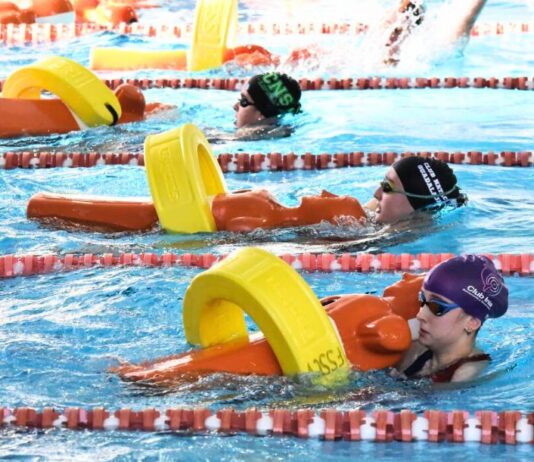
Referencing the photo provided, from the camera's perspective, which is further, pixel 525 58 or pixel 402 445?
pixel 525 58

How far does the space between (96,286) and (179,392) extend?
4.24 feet

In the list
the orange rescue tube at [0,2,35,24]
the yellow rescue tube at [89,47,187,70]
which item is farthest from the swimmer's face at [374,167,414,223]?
the orange rescue tube at [0,2,35,24]

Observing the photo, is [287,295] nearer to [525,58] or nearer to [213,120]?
[213,120]

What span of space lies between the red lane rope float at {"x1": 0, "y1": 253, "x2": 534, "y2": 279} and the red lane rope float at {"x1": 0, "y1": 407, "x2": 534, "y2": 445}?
161 centimetres

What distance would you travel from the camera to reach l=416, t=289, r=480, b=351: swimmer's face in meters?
3.60

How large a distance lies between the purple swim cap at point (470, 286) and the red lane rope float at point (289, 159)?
125 inches

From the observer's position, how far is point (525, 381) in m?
3.82

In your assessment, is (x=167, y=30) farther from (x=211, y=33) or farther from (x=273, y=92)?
(x=273, y=92)

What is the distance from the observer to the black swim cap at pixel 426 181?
5.18 metres

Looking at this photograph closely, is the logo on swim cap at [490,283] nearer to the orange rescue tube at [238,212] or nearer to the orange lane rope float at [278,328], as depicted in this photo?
the orange lane rope float at [278,328]

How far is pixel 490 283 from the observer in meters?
3.59

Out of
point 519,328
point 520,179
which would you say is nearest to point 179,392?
point 519,328

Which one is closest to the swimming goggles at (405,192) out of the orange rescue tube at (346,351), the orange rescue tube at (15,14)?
the orange rescue tube at (346,351)

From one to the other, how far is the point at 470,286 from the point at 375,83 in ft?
17.7
